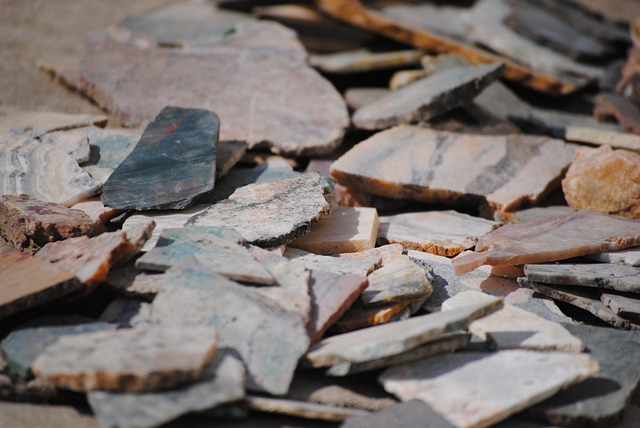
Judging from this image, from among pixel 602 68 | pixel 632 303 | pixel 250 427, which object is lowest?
pixel 250 427

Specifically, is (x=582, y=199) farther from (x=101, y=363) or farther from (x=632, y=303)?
(x=101, y=363)

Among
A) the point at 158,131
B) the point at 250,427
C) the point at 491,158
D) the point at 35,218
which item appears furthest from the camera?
the point at 491,158

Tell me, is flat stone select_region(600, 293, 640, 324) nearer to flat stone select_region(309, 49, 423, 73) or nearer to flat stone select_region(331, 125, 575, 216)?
flat stone select_region(331, 125, 575, 216)

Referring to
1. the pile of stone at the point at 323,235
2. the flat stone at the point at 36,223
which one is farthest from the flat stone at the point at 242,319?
the flat stone at the point at 36,223

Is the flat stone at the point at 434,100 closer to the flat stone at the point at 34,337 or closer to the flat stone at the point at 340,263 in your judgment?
the flat stone at the point at 340,263

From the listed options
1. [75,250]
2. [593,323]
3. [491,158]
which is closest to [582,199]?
[491,158]
